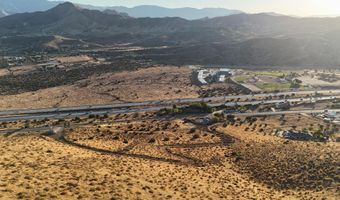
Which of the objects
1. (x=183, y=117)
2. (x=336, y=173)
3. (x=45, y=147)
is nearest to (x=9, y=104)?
(x=183, y=117)

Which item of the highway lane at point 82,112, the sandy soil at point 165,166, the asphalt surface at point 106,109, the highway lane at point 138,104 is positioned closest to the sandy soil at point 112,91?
the highway lane at point 138,104

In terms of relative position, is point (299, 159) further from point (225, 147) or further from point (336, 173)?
point (225, 147)

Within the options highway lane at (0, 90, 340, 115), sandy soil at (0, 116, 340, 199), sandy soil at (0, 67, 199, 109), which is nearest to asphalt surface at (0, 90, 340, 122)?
highway lane at (0, 90, 340, 115)

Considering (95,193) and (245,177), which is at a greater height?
(95,193)

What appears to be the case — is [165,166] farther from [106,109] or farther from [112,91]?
[112,91]

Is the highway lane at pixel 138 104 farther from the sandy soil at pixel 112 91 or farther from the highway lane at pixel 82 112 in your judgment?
the sandy soil at pixel 112 91

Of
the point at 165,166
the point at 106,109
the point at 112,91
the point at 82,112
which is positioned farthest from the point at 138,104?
the point at 165,166

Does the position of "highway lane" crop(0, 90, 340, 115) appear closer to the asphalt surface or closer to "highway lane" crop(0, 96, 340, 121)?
the asphalt surface

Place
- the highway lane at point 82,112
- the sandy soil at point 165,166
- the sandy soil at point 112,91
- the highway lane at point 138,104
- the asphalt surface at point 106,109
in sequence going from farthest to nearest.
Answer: the sandy soil at point 112,91 < the highway lane at point 138,104 < the asphalt surface at point 106,109 < the highway lane at point 82,112 < the sandy soil at point 165,166
